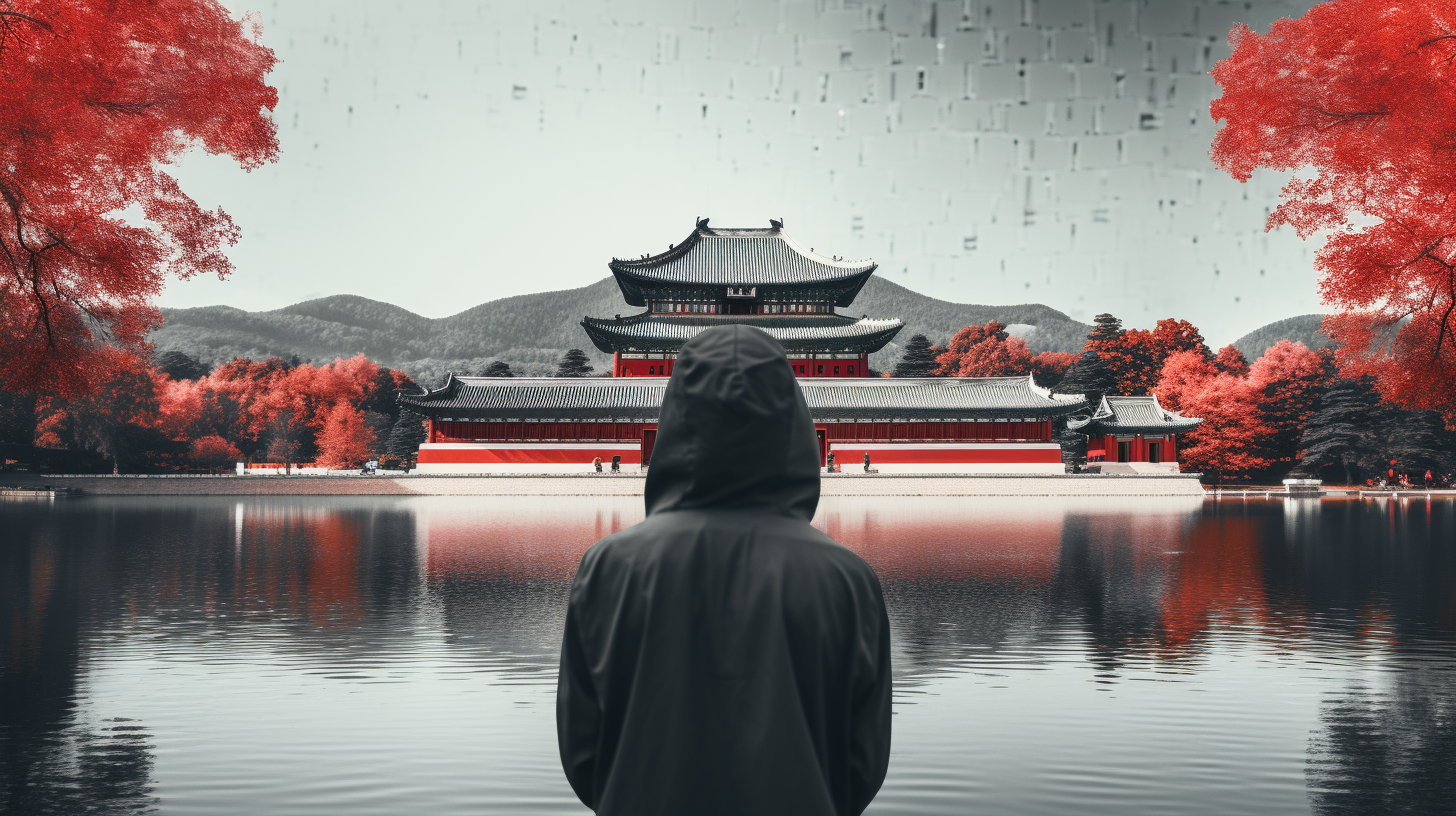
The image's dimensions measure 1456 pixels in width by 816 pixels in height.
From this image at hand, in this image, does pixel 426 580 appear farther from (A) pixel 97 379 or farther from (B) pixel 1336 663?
(B) pixel 1336 663

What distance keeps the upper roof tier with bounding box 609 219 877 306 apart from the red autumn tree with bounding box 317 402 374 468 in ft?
52.2

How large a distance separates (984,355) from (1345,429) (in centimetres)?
3243

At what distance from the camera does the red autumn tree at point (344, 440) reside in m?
49.1

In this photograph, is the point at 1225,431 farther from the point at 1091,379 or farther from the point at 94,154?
the point at 94,154

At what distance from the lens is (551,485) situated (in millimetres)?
35344

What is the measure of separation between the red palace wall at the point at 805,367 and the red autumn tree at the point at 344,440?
15392 millimetres

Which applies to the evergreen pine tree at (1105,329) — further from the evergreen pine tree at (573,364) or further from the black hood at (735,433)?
the black hood at (735,433)

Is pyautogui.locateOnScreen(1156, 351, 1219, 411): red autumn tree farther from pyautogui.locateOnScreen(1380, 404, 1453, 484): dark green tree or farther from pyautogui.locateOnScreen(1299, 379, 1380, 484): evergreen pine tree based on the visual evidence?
pyautogui.locateOnScreen(1380, 404, 1453, 484): dark green tree

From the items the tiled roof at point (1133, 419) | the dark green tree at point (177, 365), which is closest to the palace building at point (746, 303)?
the tiled roof at point (1133, 419)

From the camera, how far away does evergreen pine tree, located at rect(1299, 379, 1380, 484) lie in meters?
44.2

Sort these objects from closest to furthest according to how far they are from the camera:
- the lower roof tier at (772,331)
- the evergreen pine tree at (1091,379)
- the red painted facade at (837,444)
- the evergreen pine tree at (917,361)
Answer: the red painted facade at (837,444)
the lower roof tier at (772,331)
the evergreen pine tree at (1091,379)
the evergreen pine tree at (917,361)

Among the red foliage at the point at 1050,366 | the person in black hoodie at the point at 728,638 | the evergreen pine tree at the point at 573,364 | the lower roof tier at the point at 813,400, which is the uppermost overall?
the red foliage at the point at 1050,366

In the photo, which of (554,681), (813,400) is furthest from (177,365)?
(554,681)

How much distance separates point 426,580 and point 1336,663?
1011 centimetres
